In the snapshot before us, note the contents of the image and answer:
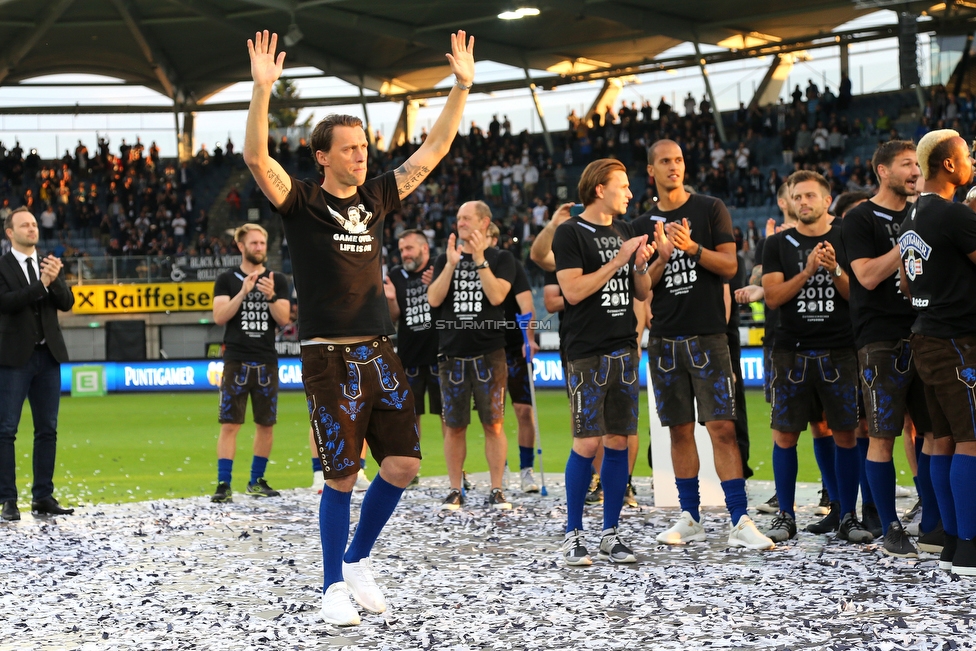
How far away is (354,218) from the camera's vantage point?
519 cm

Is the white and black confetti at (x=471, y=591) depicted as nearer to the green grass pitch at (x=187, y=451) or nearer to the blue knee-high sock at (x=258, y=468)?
the blue knee-high sock at (x=258, y=468)

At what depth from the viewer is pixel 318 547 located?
679cm

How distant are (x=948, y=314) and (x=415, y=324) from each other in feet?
16.7

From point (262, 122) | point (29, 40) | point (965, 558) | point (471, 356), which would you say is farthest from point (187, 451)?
point (29, 40)

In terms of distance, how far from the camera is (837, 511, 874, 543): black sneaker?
6.38 m

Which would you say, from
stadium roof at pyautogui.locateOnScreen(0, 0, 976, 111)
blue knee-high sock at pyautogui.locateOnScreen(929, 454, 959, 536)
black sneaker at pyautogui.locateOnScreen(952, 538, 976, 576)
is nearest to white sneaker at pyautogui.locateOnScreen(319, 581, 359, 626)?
black sneaker at pyautogui.locateOnScreen(952, 538, 976, 576)

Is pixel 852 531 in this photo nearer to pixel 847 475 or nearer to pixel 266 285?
pixel 847 475

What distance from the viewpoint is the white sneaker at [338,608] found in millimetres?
4844

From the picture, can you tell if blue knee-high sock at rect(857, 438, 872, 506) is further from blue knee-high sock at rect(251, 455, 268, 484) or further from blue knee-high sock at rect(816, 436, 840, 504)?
blue knee-high sock at rect(251, 455, 268, 484)

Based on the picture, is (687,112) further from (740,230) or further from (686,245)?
(686,245)

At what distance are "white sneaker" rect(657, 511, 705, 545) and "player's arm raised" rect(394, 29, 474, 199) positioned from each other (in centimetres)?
277

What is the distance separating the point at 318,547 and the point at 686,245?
299 centimetres

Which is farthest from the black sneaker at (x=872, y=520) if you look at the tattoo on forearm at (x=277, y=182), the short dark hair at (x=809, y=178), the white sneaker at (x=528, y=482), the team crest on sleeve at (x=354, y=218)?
the tattoo on forearm at (x=277, y=182)

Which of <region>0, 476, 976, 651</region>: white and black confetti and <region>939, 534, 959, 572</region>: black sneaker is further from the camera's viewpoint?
<region>939, 534, 959, 572</region>: black sneaker
